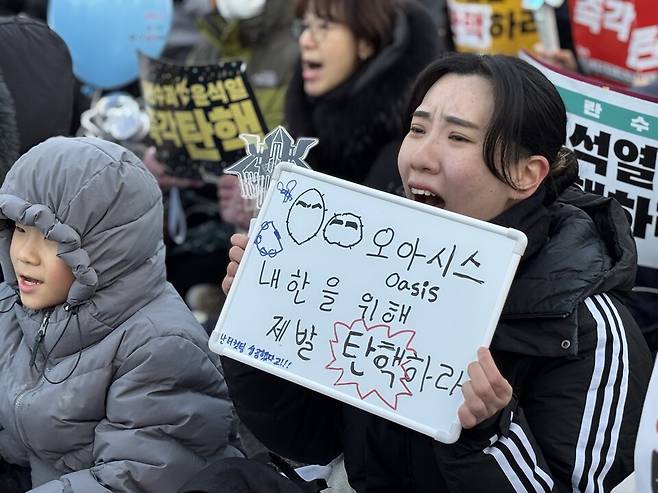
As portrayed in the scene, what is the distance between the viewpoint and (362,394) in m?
2.30

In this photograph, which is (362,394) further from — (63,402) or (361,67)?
(361,67)

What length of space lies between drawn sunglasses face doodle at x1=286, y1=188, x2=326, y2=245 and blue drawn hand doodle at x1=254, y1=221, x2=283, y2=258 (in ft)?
0.11

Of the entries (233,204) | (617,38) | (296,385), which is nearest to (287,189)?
(296,385)

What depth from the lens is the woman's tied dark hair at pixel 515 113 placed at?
245 centimetres

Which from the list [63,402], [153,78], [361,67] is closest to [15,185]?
[63,402]

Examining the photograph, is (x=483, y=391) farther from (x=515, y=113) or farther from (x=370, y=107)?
(x=370, y=107)

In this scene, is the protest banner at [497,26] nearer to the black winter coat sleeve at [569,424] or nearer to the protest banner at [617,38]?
the protest banner at [617,38]

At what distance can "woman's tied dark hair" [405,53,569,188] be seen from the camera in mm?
2453

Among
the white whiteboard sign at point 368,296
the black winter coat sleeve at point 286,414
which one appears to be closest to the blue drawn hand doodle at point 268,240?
the white whiteboard sign at point 368,296

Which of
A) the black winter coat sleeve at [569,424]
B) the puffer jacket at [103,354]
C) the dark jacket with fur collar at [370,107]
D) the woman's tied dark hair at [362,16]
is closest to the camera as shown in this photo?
the black winter coat sleeve at [569,424]

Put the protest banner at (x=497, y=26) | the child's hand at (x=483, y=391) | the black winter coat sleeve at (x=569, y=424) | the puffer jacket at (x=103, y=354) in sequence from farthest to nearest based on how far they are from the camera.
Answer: the protest banner at (x=497, y=26) < the puffer jacket at (x=103, y=354) < the black winter coat sleeve at (x=569, y=424) < the child's hand at (x=483, y=391)

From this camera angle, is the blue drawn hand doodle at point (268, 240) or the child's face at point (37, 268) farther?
the child's face at point (37, 268)

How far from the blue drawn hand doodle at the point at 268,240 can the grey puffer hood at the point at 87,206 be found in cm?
44

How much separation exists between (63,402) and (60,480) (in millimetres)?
187
